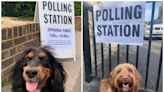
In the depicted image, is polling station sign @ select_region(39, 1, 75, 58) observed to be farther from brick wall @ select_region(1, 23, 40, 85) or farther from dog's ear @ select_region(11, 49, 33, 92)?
dog's ear @ select_region(11, 49, 33, 92)

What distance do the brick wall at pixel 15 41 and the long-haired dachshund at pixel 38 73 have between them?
4.2 inches

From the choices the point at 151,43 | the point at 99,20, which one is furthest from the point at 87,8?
the point at 151,43

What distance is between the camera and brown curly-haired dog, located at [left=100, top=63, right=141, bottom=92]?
6.49 feet

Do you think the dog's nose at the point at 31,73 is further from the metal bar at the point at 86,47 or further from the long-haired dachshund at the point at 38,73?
the metal bar at the point at 86,47

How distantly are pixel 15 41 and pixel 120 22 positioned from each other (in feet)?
2.17

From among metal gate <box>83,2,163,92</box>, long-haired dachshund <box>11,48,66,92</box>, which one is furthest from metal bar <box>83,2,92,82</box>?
long-haired dachshund <box>11,48,66,92</box>

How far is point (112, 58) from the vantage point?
7.50ft

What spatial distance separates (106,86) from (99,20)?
420mm

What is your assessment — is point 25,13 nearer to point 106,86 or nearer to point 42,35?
point 42,35

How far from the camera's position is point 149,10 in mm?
2080

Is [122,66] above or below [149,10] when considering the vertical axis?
below

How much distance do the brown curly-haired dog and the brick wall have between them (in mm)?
503

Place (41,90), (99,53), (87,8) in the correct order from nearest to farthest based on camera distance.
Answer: (41,90), (87,8), (99,53)

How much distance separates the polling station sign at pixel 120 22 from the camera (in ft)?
6.81
